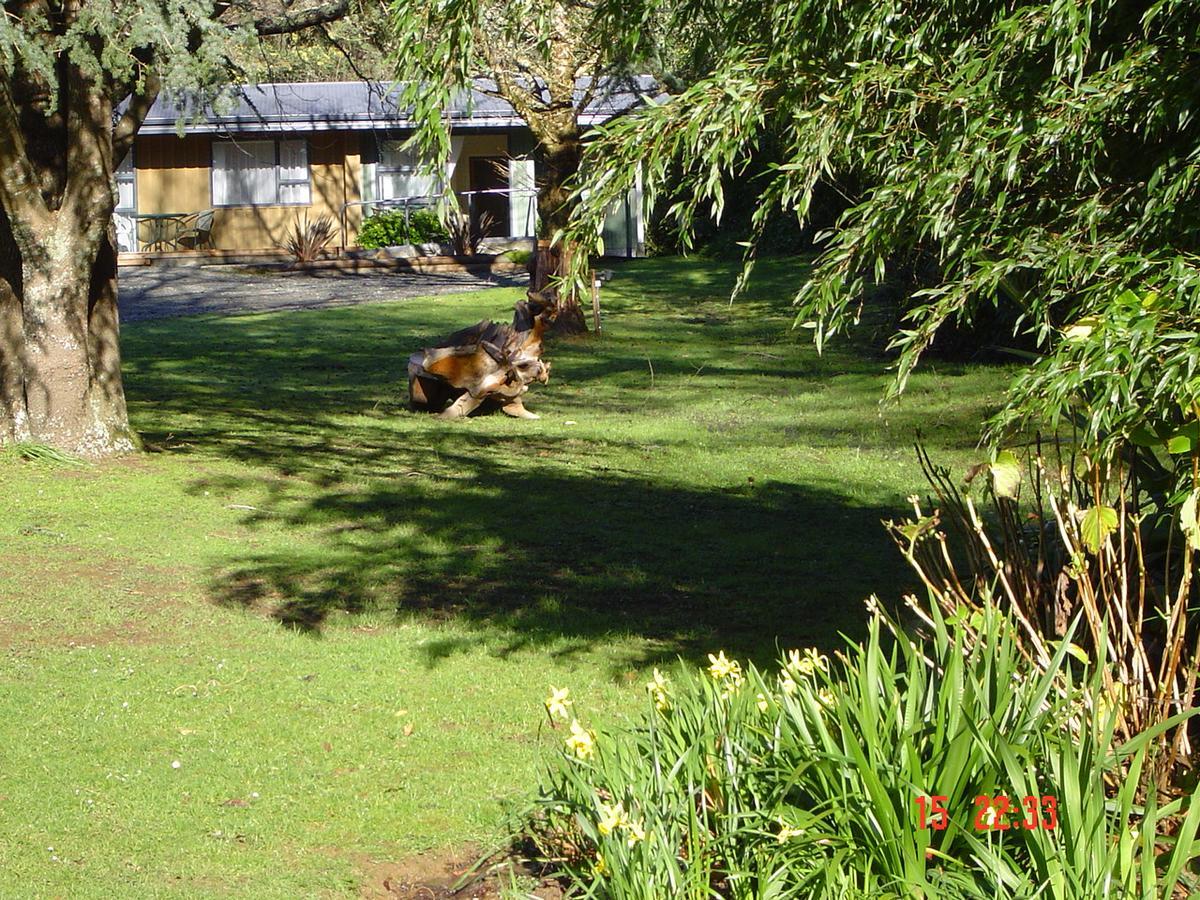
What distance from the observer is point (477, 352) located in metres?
14.2

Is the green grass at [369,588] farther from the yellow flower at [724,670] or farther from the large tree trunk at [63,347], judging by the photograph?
the yellow flower at [724,670]

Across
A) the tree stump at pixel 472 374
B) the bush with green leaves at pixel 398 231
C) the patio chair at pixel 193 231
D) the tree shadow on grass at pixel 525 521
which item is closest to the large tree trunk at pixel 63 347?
the tree shadow on grass at pixel 525 521

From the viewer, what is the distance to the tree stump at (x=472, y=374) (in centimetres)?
1405

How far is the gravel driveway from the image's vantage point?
951 inches

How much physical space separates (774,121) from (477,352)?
9.10 meters

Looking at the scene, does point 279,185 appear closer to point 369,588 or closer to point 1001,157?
point 369,588

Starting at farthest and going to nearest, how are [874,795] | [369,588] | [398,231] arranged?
[398,231]
[369,588]
[874,795]

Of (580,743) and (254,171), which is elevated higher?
(254,171)

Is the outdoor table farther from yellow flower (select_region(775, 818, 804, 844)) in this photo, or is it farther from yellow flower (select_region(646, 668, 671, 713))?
yellow flower (select_region(775, 818, 804, 844))

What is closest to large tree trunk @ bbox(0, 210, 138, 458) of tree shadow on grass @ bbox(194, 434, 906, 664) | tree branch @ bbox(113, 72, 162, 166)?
tree branch @ bbox(113, 72, 162, 166)

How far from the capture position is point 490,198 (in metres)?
35.3

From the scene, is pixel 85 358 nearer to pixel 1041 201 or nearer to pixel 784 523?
pixel 784 523

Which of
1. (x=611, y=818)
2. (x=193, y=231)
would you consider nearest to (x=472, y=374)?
(x=611, y=818)

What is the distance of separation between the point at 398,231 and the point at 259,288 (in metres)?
6.39
